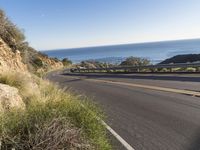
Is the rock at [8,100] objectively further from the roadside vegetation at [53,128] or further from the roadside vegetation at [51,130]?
the roadside vegetation at [51,130]

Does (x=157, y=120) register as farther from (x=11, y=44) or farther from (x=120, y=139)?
(x=11, y=44)

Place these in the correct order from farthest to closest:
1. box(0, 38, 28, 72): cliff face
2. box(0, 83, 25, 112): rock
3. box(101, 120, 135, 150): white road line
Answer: box(0, 38, 28, 72): cliff face → box(0, 83, 25, 112): rock → box(101, 120, 135, 150): white road line

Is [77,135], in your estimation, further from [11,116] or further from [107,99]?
[107,99]

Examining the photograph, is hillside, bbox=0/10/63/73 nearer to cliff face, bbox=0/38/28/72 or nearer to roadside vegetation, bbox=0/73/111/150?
cliff face, bbox=0/38/28/72

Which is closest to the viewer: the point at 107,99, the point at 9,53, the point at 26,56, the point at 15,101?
the point at 15,101

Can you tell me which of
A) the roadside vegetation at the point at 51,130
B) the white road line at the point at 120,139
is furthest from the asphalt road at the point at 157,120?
the roadside vegetation at the point at 51,130

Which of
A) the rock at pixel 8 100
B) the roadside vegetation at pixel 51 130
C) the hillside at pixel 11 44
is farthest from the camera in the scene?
the hillside at pixel 11 44

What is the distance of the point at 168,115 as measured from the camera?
1015cm

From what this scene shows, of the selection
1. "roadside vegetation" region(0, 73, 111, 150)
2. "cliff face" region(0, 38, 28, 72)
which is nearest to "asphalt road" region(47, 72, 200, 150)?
"roadside vegetation" region(0, 73, 111, 150)

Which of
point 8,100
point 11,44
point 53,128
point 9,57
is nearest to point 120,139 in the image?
point 53,128

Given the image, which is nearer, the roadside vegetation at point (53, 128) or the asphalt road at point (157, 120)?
the roadside vegetation at point (53, 128)

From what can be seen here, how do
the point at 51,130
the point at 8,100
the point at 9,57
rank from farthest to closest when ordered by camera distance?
the point at 9,57 < the point at 8,100 < the point at 51,130

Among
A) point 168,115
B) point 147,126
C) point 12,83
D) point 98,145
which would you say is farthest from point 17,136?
point 12,83

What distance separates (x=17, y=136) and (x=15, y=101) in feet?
10.2
